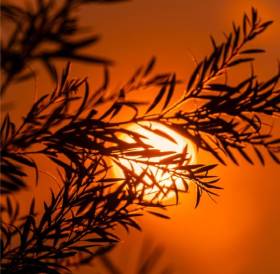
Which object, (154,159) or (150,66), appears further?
(154,159)

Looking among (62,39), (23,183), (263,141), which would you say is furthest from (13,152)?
(263,141)

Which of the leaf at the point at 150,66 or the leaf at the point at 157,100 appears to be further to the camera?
the leaf at the point at 157,100

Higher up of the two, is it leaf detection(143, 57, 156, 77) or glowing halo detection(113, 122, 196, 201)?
leaf detection(143, 57, 156, 77)

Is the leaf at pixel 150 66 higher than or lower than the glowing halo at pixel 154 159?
higher

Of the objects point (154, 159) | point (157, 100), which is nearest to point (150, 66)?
point (157, 100)

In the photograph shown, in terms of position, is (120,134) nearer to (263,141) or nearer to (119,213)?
(119,213)

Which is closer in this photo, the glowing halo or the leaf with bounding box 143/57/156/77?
the leaf with bounding box 143/57/156/77

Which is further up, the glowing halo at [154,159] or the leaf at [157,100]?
the leaf at [157,100]

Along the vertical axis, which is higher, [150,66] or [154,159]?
[150,66]

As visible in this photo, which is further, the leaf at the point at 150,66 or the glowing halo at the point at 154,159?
the glowing halo at the point at 154,159

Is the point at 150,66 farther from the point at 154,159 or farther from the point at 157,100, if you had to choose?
the point at 154,159

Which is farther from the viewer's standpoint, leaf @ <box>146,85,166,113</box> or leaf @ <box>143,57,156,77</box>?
leaf @ <box>146,85,166,113</box>
